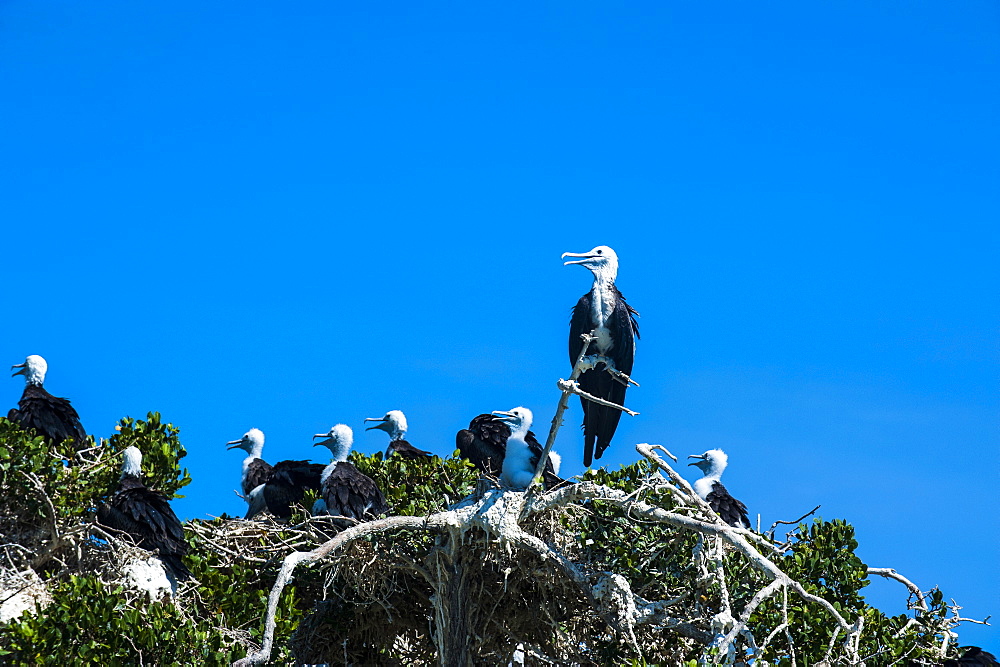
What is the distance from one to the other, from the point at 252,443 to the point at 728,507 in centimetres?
579

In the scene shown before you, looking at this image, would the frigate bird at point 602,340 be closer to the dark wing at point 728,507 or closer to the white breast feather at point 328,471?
the dark wing at point 728,507

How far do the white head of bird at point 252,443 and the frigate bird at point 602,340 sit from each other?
5313mm

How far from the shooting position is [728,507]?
35.4 ft

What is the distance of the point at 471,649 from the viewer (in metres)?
8.83

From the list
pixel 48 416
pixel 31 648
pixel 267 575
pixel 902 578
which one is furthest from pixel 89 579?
pixel 902 578

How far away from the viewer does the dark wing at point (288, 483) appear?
11.0 metres

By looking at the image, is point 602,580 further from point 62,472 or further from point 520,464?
point 62,472

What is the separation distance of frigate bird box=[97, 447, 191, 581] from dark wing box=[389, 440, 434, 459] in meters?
2.23

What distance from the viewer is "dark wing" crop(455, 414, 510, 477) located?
1176 centimetres

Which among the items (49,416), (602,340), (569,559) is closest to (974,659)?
(569,559)

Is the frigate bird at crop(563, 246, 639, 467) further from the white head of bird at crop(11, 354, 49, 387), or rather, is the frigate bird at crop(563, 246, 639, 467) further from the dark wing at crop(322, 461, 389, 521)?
the white head of bird at crop(11, 354, 49, 387)

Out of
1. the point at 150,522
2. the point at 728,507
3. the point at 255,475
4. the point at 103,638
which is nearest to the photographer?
the point at 103,638

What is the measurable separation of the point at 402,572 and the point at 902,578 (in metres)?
3.42

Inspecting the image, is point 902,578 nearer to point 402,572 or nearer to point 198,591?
point 402,572
